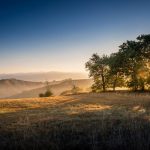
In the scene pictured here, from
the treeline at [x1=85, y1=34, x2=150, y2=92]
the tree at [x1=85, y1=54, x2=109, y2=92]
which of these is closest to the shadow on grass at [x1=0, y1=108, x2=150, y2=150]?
the treeline at [x1=85, y1=34, x2=150, y2=92]

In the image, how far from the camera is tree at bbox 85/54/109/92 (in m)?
76.6

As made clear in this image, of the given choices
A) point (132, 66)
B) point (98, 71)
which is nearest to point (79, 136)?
point (132, 66)

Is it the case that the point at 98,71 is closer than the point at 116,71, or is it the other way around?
the point at 116,71

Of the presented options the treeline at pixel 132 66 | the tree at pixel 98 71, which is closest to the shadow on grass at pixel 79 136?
the treeline at pixel 132 66

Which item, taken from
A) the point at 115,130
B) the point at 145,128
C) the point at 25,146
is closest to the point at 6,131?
the point at 25,146

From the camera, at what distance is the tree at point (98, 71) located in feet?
251

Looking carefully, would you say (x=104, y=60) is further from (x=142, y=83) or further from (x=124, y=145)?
(x=124, y=145)

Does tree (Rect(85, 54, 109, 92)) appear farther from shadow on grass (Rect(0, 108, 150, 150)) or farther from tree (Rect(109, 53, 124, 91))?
shadow on grass (Rect(0, 108, 150, 150))

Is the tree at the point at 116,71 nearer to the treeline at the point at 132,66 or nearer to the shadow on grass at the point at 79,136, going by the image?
the treeline at the point at 132,66

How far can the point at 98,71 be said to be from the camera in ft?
253

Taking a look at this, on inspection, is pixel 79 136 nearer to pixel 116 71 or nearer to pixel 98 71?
pixel 116 71

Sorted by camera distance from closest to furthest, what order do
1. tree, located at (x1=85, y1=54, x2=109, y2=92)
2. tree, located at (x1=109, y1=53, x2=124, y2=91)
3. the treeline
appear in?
the treeline
tree, located at (x1=109, y1=53, x2=124, y2=91)
tree, located at (x1=85, y1=54, x2=109, y2=92)

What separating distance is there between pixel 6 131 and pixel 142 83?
52.0m

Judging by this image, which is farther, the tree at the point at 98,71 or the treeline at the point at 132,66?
the tree at the point at 98,71
